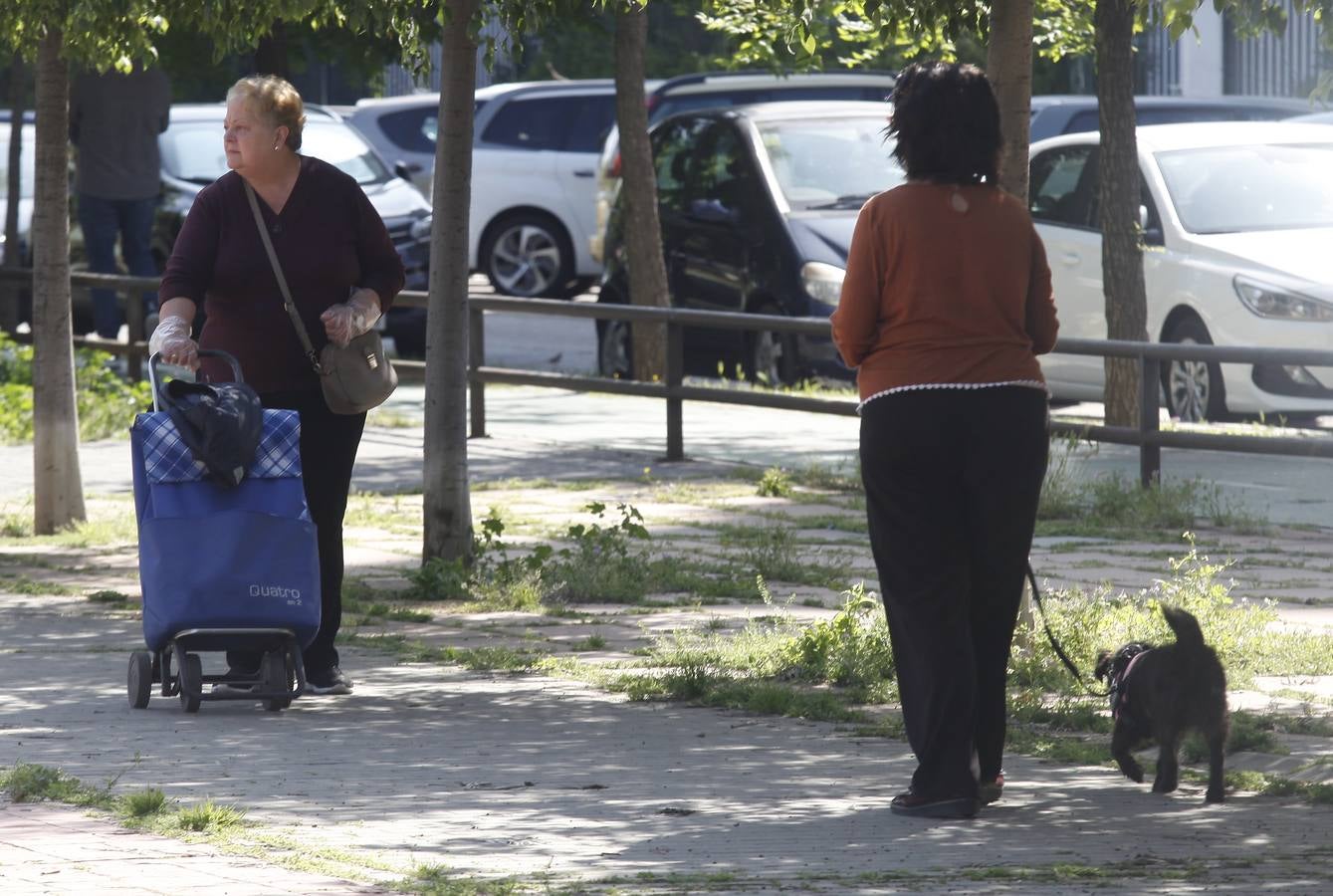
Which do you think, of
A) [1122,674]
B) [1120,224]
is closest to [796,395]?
[1120,224]

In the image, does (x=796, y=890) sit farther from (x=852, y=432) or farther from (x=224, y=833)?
(x=852, y=432)

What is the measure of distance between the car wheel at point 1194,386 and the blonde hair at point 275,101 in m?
6.56

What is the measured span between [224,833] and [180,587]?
4.98 feet

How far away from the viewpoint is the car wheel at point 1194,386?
1271 centimetres

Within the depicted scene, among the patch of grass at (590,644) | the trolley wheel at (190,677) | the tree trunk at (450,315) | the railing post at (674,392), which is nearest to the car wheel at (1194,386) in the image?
the railing post at (674,392)

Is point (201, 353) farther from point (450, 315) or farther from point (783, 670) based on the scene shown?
point (450, 315)

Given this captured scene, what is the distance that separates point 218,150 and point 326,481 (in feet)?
40.3

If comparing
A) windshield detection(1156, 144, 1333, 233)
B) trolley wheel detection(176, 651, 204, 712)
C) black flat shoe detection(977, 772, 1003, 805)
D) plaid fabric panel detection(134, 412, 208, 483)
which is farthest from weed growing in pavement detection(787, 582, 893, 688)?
windshield detection(1156, 144, 1333, 233)

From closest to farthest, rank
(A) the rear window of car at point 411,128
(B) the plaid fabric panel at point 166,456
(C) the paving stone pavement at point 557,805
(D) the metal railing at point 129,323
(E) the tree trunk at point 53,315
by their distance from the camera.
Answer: (C) the paving stone pavement at point 557,805 < (B) the plaid fabric panel at point 166,456 < (E) the tree trunk at point 53,315 < (D) the metal railing at point 129,323 < (A) the rear window of car at point 411,128

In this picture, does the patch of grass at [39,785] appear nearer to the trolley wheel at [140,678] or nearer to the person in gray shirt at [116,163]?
the trolley wheel at [140,678]

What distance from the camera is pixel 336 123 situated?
19.8 metres

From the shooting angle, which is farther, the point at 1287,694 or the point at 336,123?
the point at 336,123

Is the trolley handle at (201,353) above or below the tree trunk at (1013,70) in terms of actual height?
below

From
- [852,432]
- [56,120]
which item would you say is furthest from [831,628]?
[852,432]
